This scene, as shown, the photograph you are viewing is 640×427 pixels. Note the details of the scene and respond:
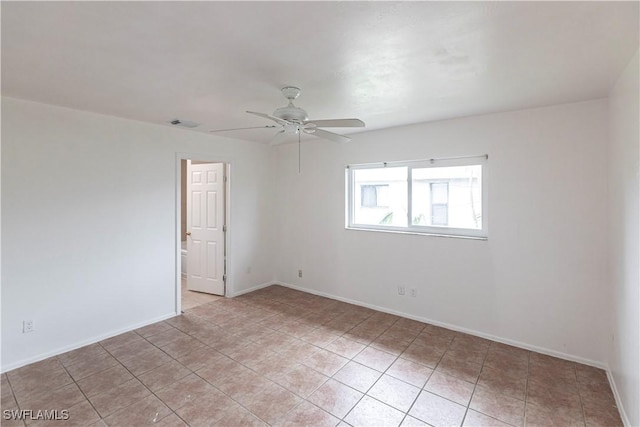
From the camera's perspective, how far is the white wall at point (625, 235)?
1786 mm

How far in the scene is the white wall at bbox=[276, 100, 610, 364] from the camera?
2.66 meters

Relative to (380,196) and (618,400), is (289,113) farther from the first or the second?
(618,400)

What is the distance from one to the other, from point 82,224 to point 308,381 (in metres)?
2.76

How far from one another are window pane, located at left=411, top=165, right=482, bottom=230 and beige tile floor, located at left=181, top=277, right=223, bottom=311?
127 inches

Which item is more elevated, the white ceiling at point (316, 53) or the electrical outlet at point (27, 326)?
the white ceiling at point (316, 53)

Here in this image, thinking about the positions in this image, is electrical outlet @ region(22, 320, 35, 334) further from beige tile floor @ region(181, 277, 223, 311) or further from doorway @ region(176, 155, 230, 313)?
doorway @ region(176, 155, 230, 313)

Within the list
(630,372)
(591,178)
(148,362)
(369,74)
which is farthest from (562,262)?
(148,362)

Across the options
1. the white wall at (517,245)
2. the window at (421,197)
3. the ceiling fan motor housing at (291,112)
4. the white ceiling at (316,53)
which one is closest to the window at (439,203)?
the window at (421,197)

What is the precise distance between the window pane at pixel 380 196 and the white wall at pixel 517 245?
21 centimetres

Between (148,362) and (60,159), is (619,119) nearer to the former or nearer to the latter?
(148,362)

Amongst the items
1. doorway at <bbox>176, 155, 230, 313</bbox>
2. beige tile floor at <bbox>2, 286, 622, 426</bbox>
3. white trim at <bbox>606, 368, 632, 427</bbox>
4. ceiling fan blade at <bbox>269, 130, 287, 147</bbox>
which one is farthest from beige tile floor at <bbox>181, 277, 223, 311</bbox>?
white trim at <bbox>606, 368, 632, 427</bbox>

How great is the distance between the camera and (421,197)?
371cm

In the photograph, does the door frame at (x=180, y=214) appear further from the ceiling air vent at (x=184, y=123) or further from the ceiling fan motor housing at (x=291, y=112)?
the ceiling fan motor housing at (x=291, y=112)

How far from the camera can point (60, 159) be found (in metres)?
2.87
